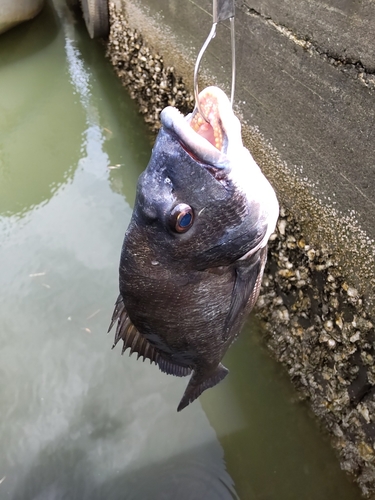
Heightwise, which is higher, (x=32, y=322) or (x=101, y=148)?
(x=101, y=148)

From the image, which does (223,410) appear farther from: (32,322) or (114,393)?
(32,322)

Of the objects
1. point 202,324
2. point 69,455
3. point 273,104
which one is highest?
point 273,104

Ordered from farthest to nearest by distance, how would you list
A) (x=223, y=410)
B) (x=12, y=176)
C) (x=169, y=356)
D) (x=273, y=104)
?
(x=12, y=176)
(x=223, y=410)
(x=273, y=104)
(x=169, y=356)

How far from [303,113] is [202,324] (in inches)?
65.6

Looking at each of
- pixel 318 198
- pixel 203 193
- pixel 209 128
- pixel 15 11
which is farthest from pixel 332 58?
pixel 15 11

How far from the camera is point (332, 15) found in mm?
2256

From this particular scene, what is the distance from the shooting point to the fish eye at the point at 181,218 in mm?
1343

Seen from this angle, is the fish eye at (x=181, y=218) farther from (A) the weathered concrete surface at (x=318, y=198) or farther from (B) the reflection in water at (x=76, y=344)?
(B) the reflection in water at (x=76, y=344)

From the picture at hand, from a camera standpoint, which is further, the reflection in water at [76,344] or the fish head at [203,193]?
the reflection in water at [76,344]

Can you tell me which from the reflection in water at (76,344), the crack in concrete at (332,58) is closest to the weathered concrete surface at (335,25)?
the crack in concrete at (332,58)

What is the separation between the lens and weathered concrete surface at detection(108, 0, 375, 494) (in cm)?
235

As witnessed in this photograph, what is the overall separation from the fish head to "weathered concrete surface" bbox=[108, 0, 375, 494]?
4.01 feet

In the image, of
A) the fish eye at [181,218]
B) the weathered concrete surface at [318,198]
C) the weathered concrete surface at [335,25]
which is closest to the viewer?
the fish eye at [181,218]

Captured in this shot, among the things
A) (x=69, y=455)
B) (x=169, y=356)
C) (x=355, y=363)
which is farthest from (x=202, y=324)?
(x=69, y=455)
